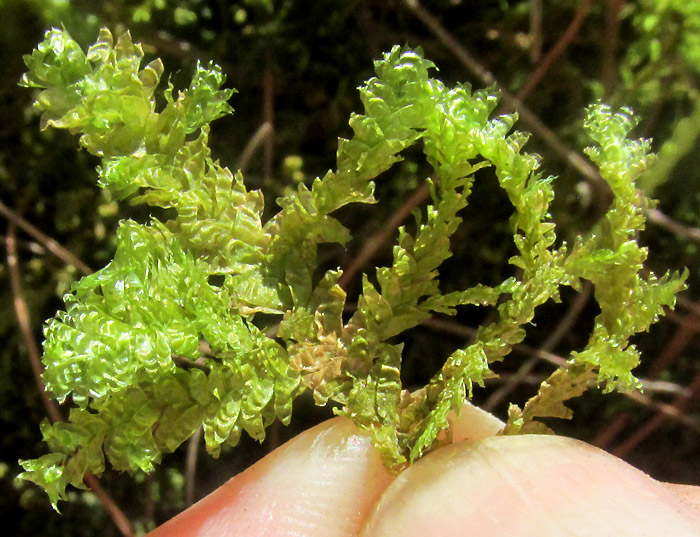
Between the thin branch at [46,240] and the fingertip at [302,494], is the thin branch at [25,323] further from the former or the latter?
the fingertip at [302,494]

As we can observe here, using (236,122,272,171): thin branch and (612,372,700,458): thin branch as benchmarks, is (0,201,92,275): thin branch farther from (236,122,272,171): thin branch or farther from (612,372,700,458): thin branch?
(612,372,700,458): thin branch

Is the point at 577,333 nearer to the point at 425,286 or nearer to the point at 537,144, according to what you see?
the point at 537,144

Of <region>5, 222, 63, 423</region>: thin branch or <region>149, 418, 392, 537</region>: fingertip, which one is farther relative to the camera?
<region>5, 222, 63, 423</region>: thin branch

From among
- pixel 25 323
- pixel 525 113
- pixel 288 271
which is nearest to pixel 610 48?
pixel 525 113

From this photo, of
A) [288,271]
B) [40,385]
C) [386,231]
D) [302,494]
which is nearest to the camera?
[288,271]

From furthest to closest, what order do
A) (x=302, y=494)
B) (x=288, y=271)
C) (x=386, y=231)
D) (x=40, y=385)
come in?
(x=40, y=385) → (x=386, y=231) → (x=302, y=494) → (x=288, y=271)

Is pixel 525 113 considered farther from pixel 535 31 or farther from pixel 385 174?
pixel 385 174

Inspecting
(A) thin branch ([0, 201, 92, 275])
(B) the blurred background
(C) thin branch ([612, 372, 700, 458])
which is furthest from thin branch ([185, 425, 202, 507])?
(C) thin branch ([612, 372, 700, 458])

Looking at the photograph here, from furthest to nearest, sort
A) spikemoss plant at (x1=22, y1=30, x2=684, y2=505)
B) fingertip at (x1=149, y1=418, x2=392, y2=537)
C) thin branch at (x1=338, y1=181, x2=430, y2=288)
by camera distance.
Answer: thin branch at (x1=338, y1=181, x2=430, y2=288) < fingertip at (x1=149, y1=418, x2=392, y2=537) < spikemoss plant at (x1=22, y1=30, x2=684, y2=505)
